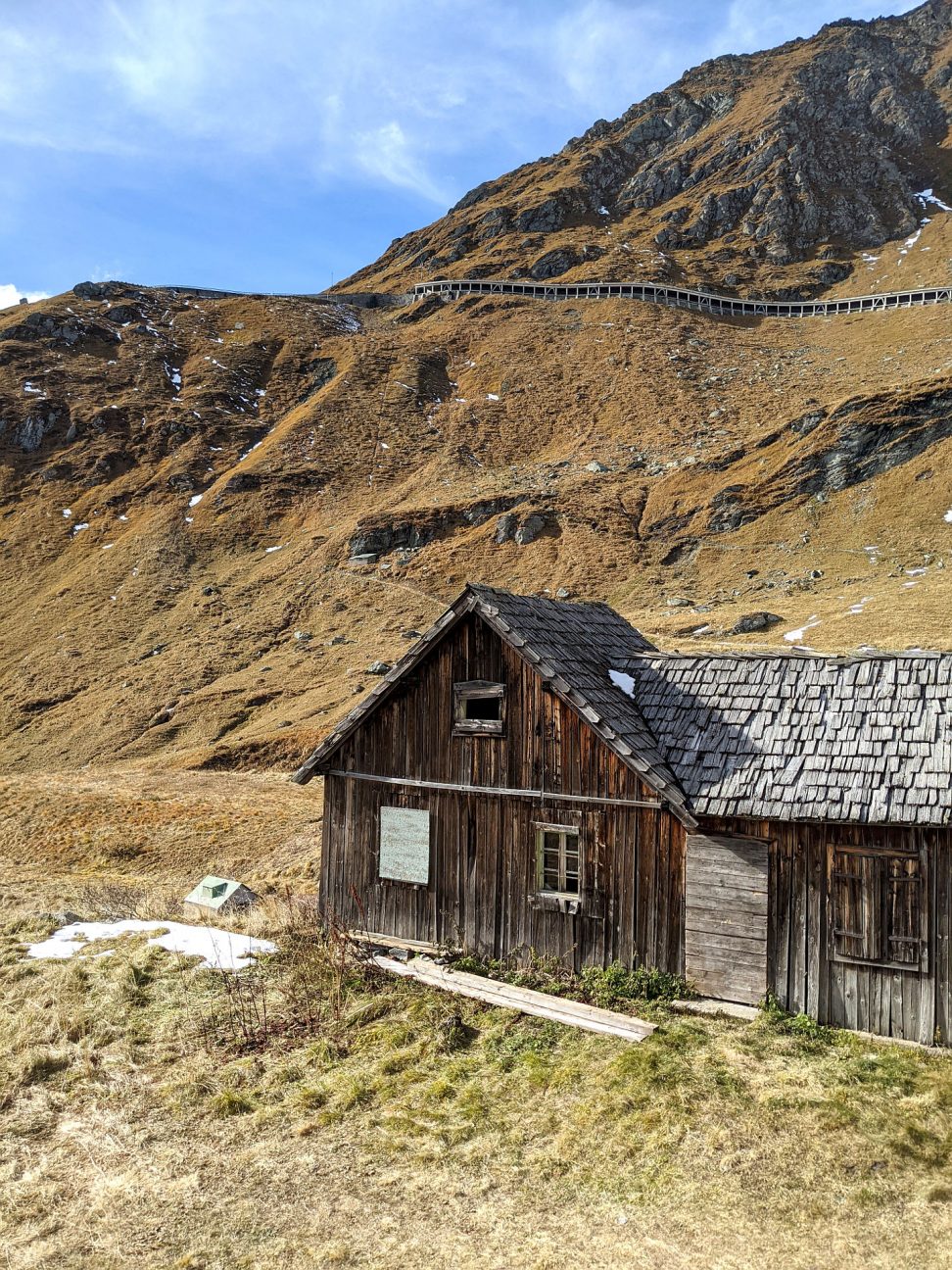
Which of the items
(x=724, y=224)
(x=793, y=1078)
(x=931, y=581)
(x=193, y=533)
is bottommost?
(x=793, y=1078)

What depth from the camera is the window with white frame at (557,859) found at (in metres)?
13.7

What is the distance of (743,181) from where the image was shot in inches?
5472

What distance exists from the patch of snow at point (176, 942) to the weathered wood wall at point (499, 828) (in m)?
1.83

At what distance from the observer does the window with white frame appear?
13.7m

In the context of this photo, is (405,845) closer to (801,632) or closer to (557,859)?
(557,859)

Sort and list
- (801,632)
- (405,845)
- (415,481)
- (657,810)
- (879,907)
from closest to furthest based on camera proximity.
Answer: (879,907), (657,810), (405,845), (801,632), (415,481)

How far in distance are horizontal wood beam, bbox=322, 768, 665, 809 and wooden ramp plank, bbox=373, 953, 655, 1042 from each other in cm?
286

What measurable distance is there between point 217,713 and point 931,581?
39678 millimetres

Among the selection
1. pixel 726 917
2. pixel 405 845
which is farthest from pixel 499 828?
pixel 726 917

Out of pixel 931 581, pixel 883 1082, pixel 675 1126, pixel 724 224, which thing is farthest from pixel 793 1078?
pixel 724 224

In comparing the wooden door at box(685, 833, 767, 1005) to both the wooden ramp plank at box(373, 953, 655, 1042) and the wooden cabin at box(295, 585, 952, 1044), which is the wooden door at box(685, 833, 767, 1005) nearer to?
the wooden cabin at box(295, 585, 952, 1044)

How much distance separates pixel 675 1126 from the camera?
30.5 ft

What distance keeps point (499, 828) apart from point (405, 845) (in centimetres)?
192

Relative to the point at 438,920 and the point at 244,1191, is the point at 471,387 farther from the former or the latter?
the point at 244,1191
